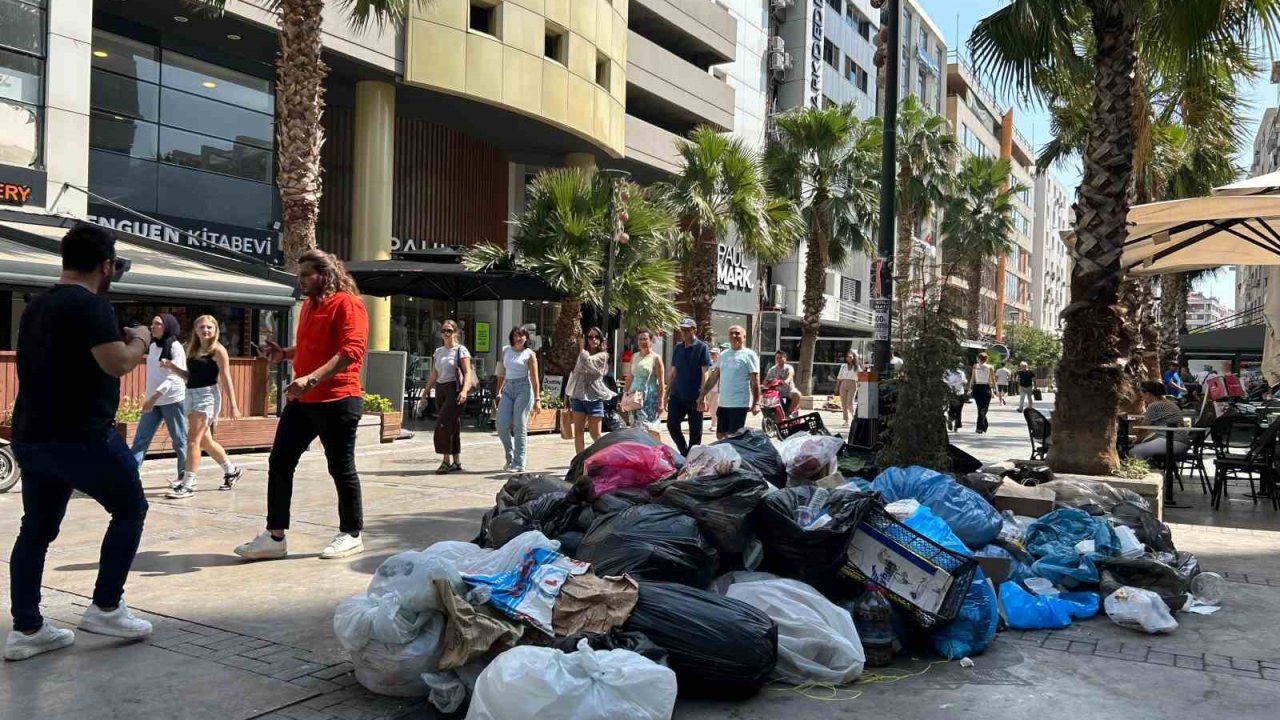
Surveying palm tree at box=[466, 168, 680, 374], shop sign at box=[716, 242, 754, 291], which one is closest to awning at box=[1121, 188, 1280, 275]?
palm tree at box=[466, 168, 680, 374]

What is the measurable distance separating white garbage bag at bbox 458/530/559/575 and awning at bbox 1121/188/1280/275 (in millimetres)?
6076

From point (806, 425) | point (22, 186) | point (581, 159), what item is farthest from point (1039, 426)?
point (581, 159)

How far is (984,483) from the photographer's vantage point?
633 cm

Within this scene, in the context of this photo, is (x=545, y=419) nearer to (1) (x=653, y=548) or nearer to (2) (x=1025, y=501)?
(2) (x=1025, y=501)

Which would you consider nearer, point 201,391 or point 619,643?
point 619,643

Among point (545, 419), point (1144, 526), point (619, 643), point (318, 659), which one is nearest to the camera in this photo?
point (619, 643)

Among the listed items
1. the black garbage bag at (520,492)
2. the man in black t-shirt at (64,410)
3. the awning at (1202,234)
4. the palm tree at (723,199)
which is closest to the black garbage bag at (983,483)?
the black garbage bag at (520,492)

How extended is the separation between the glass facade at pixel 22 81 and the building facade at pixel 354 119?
0.07 ft

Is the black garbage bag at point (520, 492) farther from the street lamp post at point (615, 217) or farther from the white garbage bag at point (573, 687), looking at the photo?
the street lamp post at point (615, 217)

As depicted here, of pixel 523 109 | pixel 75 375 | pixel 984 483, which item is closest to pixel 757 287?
pixel 523 109

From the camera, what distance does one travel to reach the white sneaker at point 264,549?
5652 millimetres

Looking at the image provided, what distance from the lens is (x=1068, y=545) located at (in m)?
5.50

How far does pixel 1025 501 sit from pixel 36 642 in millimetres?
5517

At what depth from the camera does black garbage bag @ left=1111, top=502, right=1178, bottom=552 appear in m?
5.82
